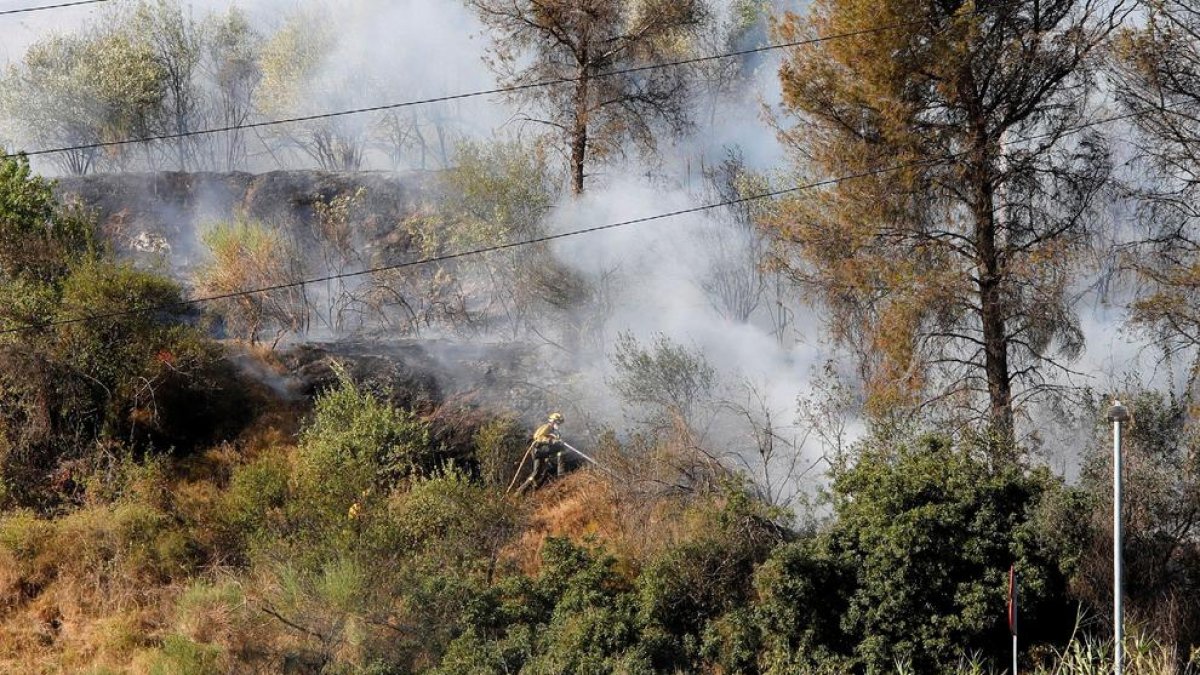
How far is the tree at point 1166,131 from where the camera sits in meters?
15.2

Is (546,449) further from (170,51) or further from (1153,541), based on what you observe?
(170,51)

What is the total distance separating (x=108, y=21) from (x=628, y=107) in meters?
24.0

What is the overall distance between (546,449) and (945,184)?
7.01 meters

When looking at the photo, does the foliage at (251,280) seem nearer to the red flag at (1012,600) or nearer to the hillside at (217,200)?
the hillside at (217,200)

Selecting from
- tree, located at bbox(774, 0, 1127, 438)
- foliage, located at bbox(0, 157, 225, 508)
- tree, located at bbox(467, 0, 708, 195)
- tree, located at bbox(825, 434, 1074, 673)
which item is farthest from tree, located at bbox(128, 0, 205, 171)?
tree, located at bbox(825, 434, 1074, 673)

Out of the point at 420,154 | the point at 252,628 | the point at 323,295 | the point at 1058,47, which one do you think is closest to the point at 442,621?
the point at 252,628

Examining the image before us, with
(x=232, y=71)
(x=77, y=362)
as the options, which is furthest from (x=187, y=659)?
(x=232, y=71)

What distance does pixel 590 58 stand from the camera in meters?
23.3

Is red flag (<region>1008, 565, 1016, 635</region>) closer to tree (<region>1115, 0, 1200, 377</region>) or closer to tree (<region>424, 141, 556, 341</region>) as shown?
tree (<region>1115, 0, 1200, 377</region>)

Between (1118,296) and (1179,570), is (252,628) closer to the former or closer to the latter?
(1179,570)

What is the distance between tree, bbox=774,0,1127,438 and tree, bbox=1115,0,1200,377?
586mm

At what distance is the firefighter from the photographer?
1798 centimetres

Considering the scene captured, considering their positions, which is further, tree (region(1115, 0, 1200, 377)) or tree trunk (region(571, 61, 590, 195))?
tree trunk (region(571, 61, 590, 195))

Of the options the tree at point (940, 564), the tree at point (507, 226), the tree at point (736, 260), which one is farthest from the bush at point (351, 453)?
the tree at point (736, 260)
